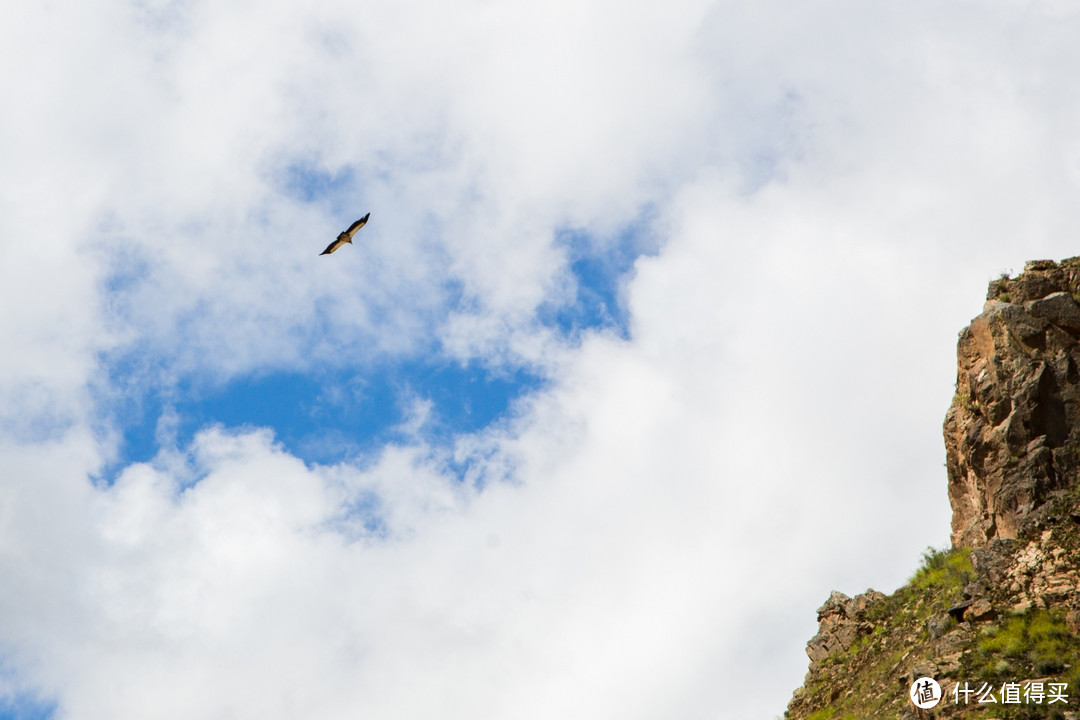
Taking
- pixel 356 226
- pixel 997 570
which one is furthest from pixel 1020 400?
pixel 356 226

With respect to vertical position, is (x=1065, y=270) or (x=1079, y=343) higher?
(x=1065, y=270)

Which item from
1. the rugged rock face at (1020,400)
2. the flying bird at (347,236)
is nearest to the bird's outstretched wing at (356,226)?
the flying bird at (347,236)

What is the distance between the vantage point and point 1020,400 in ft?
136

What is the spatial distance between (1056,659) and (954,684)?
304 centimetres

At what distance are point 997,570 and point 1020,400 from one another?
6.91 metres

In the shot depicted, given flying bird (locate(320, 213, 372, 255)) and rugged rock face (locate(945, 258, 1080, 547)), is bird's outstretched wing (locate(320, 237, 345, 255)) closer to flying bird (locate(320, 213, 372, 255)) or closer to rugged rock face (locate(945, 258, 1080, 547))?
flying bird (locate(320, 213, 372, 255))

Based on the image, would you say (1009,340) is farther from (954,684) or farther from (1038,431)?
(954,684)

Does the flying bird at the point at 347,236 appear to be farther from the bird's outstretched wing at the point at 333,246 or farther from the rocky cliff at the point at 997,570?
the rocky cliff at the point at 997,570

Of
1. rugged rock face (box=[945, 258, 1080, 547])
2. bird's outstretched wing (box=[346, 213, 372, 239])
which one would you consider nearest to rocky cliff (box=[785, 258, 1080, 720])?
rugged rock face (box=[945, 258, 1080, 547])

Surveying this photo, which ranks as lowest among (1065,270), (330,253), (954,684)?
(954,684)

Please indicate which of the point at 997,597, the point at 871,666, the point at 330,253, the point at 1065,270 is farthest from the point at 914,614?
the point at 330,253

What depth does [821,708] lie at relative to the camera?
1699 inches

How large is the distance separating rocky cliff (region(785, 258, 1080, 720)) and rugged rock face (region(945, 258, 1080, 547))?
0.05m

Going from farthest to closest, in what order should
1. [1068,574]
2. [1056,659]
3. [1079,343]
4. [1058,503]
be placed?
[1079,343] < [1058,503] < [1068,574] < [1056,659]
